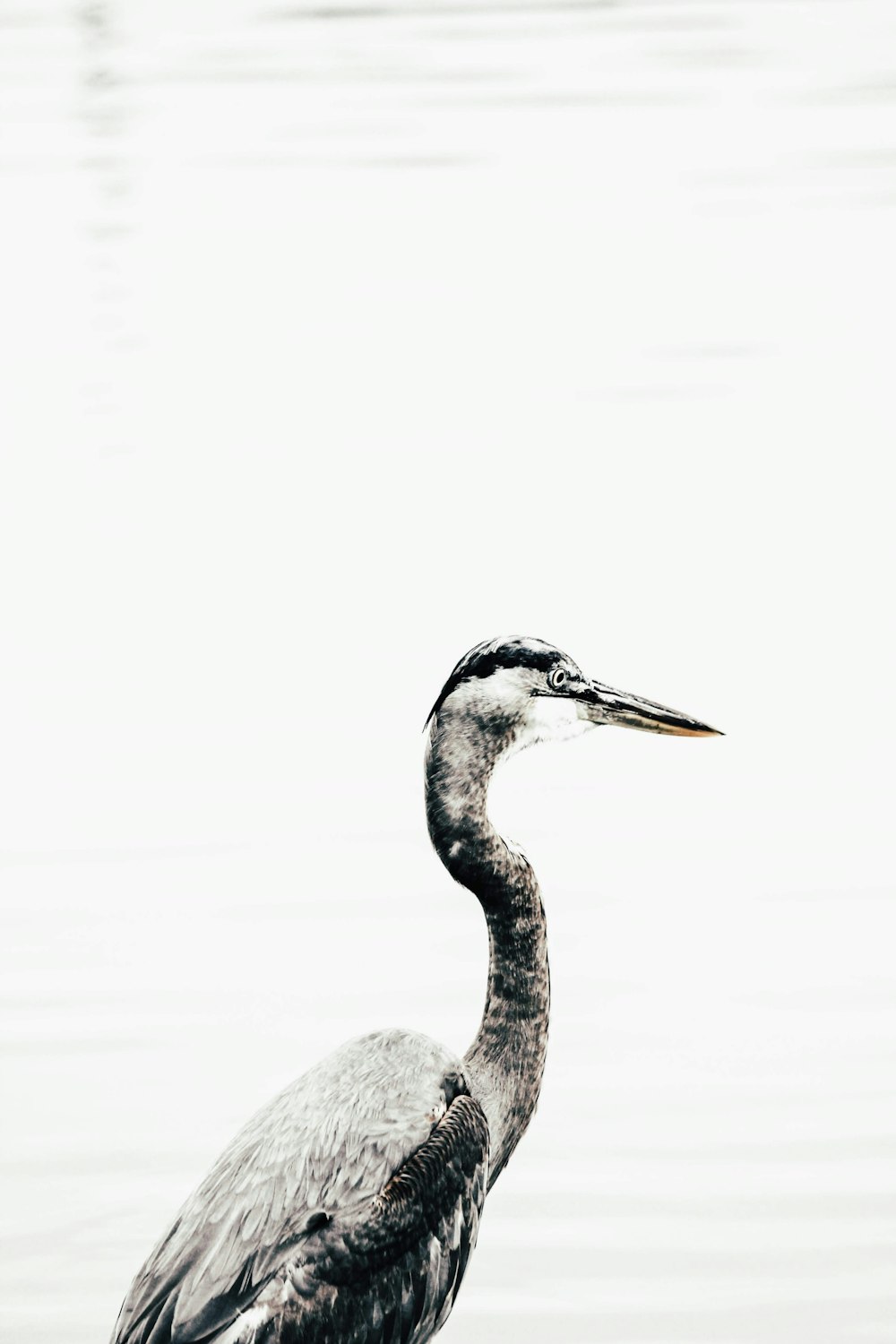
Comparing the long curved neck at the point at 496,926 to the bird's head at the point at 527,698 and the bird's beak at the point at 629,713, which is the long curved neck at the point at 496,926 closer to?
the bird's head at the point at 527,698

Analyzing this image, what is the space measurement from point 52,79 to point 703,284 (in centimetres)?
879

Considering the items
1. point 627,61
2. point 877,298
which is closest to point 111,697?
A: point 877,298

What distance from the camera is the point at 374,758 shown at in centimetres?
684

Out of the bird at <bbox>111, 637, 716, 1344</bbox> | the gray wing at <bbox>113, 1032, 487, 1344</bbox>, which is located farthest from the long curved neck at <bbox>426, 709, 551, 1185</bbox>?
the gray wing at <bbox>113, 1032, 487, 1344</bbox>

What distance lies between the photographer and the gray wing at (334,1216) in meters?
3.34

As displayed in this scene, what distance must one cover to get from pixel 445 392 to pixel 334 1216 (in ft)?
24.4

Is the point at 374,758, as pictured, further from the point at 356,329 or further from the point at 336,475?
the point at 356,329

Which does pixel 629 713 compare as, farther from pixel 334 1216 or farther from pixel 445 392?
pixel 445 392

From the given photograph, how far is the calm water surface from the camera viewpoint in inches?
185

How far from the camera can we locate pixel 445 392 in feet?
34.4

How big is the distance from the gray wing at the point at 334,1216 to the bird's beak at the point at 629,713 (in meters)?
0.69

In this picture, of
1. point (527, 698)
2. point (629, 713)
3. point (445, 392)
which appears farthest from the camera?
point (445, 392)

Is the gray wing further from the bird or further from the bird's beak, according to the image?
the bird's beak

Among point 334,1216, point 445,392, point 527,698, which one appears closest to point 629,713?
point 527,698
